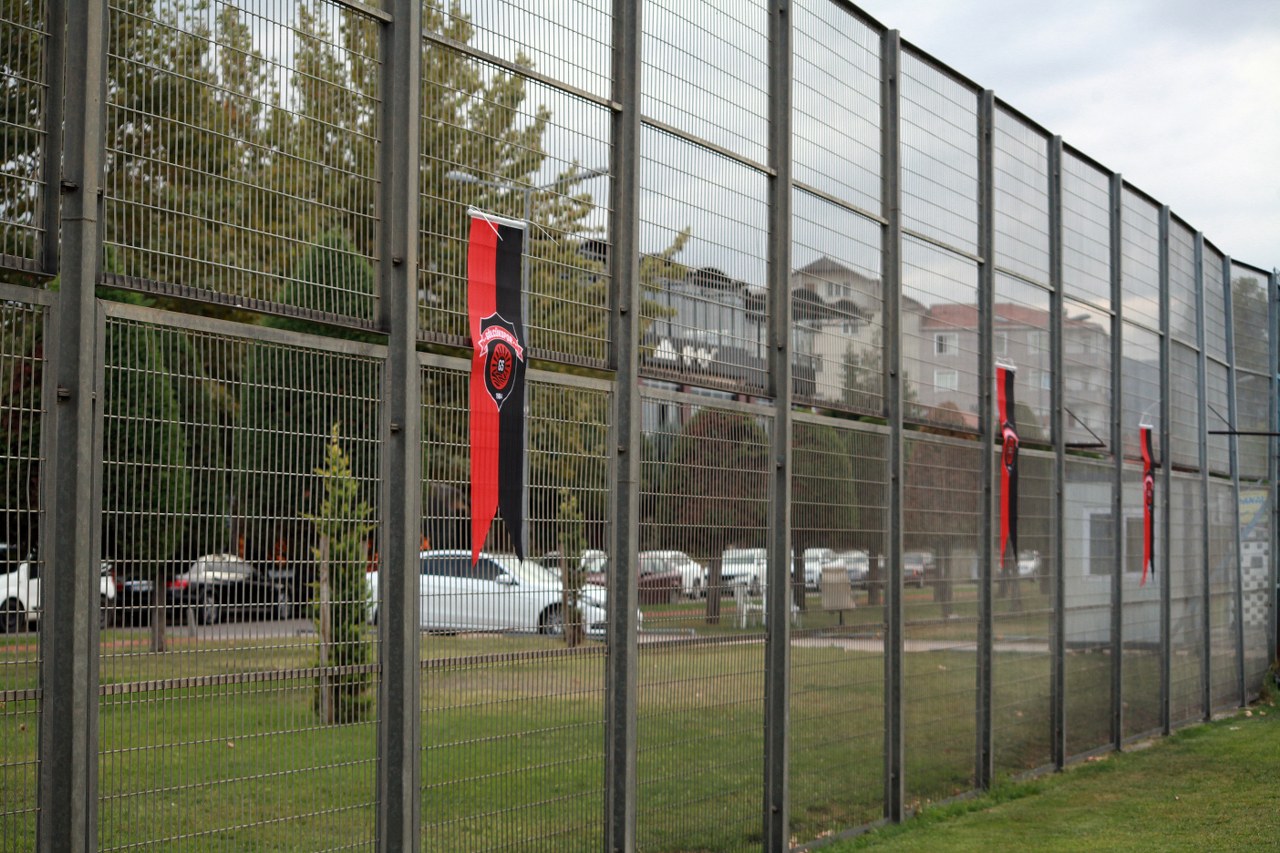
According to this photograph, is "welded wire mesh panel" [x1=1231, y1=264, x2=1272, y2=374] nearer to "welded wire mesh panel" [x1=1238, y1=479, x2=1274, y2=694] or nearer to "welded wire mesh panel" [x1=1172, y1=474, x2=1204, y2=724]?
"welded wire mesh panel" [x1=1238, y1=479, x2=1274, y2=694]

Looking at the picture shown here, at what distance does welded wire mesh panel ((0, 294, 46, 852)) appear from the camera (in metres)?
4.33

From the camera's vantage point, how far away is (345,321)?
5.56 meters

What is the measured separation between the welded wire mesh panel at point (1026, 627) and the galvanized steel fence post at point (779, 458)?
10.8 ft

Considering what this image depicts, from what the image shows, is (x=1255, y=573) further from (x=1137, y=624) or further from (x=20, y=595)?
(x=20, y=595)

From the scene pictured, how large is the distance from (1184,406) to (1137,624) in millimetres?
2954

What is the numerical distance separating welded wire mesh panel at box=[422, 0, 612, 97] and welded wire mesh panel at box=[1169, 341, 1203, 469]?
10071mm

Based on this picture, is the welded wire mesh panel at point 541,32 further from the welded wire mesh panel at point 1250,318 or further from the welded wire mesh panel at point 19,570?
the welded wire mesh panel at point 1250,318

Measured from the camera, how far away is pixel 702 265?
773cm

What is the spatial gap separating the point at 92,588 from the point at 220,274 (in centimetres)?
120

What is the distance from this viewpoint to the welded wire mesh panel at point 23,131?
14.6 feet

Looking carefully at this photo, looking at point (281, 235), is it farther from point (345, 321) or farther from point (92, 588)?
point (92, 588)

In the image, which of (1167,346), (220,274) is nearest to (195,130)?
(220,274)

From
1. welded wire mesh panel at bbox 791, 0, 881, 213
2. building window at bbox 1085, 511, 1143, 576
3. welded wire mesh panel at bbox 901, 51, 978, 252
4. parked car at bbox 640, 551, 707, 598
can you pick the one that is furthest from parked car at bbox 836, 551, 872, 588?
building window at bbox 1085, 511, 1143, 576

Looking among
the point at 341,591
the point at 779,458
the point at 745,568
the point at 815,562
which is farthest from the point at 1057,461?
the point at 341,591
